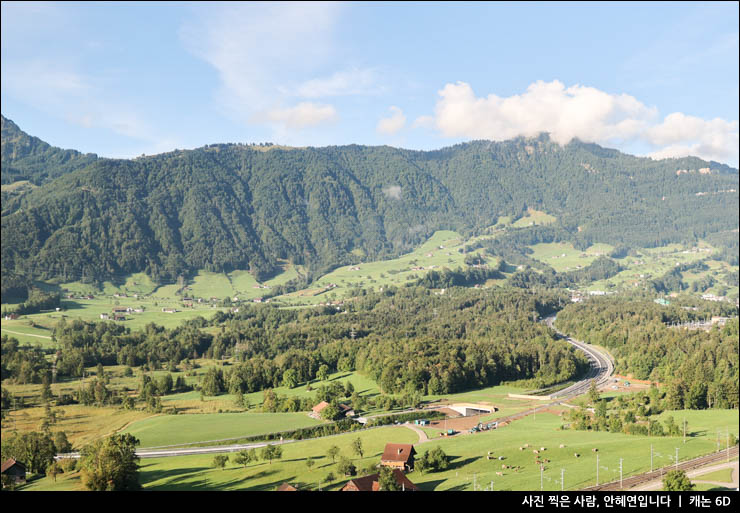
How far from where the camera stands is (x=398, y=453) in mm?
35094

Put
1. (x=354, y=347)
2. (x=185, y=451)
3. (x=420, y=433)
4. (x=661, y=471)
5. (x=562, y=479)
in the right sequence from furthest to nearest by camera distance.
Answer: (x=354, y=347), (x=420, y=433), (x=185, y=451), (x=661, y=471), (x=562, y=479)

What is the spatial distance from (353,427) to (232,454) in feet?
38.6

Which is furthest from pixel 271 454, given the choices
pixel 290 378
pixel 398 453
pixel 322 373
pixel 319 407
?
pixel 322 373

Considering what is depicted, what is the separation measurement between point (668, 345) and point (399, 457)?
50614mm

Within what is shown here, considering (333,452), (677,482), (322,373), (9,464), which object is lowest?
(9,464)

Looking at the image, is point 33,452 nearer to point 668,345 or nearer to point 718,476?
point 718,476

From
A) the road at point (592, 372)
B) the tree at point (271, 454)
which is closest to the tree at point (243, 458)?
the tree at point (271, 454)

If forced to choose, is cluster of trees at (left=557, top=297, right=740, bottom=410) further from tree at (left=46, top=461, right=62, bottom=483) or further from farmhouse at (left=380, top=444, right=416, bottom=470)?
tree at (left=46, top=461, right=62, bottom=483)

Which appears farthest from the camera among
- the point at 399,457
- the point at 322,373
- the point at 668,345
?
the point at 668,345

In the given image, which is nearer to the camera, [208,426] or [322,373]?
[208,426]

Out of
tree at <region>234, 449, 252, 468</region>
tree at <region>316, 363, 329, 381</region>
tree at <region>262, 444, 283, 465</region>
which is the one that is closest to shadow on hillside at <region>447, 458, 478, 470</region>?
tree at <region>262, 444, 283, 465</region>

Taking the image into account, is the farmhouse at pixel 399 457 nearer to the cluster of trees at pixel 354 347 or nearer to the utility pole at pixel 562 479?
the utility pole at pixel 562 479

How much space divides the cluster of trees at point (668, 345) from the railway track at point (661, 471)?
16856 mm

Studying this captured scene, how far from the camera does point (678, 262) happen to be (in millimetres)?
179375
